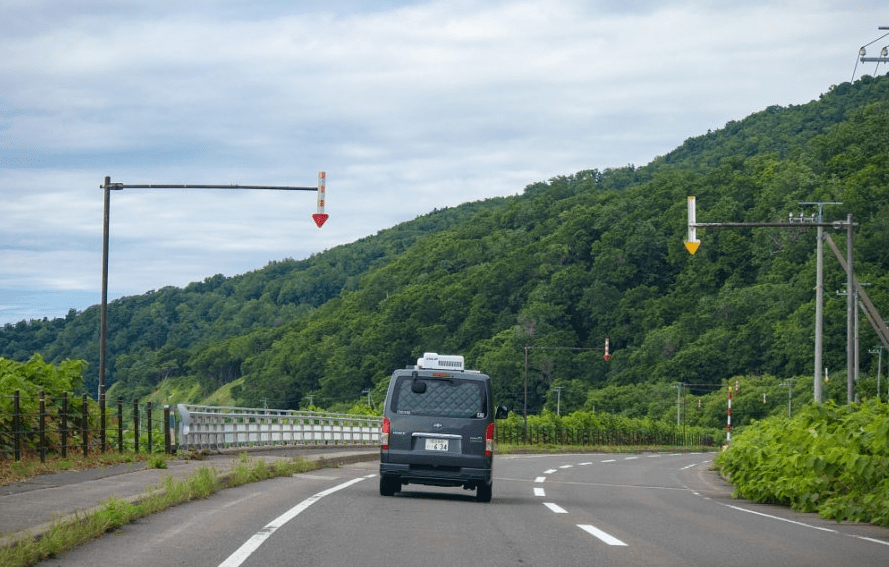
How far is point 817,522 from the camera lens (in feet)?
54.0

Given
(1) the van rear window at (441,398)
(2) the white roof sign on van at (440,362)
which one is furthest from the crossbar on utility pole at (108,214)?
(1) the van rear window at (441,398)

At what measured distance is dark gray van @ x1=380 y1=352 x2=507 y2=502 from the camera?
1684cm

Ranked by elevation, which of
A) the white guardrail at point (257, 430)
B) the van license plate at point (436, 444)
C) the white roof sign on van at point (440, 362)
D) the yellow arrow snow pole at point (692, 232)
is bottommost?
the white guardrail at point (257, 430)

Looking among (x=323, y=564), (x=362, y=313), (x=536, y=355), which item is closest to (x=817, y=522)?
(x=323, y=564)

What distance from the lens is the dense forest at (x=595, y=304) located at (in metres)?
124

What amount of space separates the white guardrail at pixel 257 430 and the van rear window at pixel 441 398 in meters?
9.65

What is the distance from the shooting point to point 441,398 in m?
17.2

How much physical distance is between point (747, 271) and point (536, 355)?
26.6 meters

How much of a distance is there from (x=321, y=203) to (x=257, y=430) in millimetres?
10752

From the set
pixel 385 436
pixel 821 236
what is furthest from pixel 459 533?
pixel 821 236

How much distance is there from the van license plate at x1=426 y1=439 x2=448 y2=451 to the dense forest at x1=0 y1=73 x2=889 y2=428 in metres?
92.3

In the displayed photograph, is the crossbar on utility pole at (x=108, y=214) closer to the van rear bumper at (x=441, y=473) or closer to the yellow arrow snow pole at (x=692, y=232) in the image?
the yellow arrow snow pole at (x=692, y=232)

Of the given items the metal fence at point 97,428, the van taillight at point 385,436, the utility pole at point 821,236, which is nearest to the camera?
the van taillight at point 385,436

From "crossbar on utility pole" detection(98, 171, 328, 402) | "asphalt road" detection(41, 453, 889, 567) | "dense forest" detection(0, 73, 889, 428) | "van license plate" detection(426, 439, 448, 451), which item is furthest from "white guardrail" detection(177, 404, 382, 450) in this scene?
"dense forest" detection(0, 73, 889, 428)
